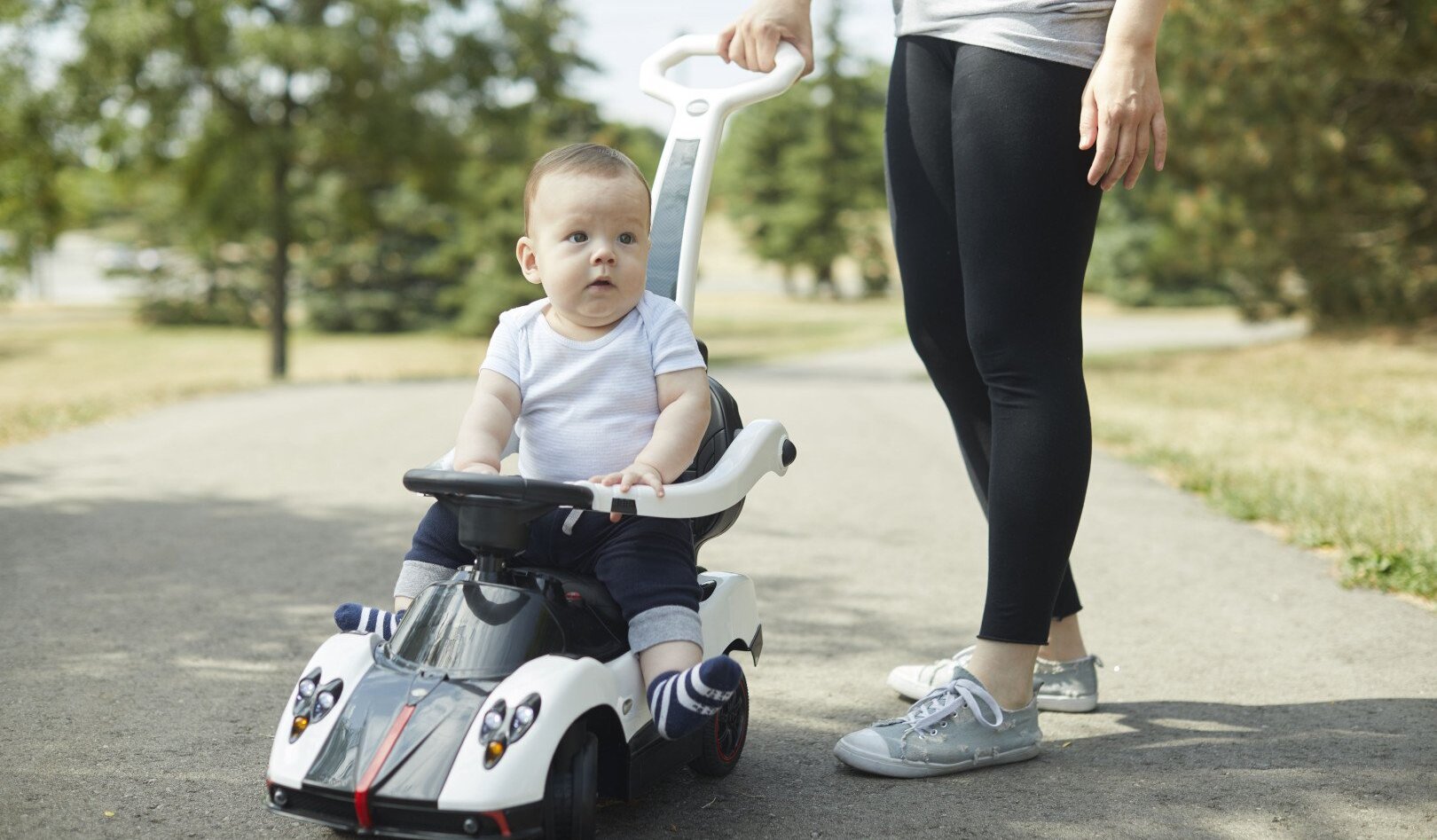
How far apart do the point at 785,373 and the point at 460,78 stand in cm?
534

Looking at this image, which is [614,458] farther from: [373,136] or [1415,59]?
[373,136]

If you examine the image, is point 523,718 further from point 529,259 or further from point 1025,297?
point 1025,297

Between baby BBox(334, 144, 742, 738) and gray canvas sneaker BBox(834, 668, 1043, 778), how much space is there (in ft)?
1.56

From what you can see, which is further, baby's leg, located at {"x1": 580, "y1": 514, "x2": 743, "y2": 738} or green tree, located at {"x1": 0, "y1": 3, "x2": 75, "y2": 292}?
green tree, located at {"x1": 0, "y1": 3, "x2": 75, "y2": 292}

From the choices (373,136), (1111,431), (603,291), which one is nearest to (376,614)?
(603,291)

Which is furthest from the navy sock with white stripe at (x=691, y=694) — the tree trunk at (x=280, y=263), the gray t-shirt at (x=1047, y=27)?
the tree trunk at (x=280, y=263)

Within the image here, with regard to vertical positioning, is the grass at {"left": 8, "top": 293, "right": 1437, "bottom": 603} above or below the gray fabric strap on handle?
below

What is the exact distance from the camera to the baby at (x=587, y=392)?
A: 95.4 inches

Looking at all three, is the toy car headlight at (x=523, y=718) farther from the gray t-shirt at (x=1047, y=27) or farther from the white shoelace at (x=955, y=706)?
the gray t-shirt at (x=1047, y=27)

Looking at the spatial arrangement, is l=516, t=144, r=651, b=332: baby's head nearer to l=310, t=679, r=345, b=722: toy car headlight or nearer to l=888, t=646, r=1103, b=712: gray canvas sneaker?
l=310, t=679, r=345, b=722: toy car headlight

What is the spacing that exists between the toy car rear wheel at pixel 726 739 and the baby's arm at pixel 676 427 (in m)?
0.43

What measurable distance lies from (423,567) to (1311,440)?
676cm

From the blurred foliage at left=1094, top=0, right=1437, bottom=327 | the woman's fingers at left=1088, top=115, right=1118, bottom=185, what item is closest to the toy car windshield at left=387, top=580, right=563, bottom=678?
the woman's fingers at left=1088, top=115, right=1118, bottom=185

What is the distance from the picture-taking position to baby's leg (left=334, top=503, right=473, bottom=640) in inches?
97.4
